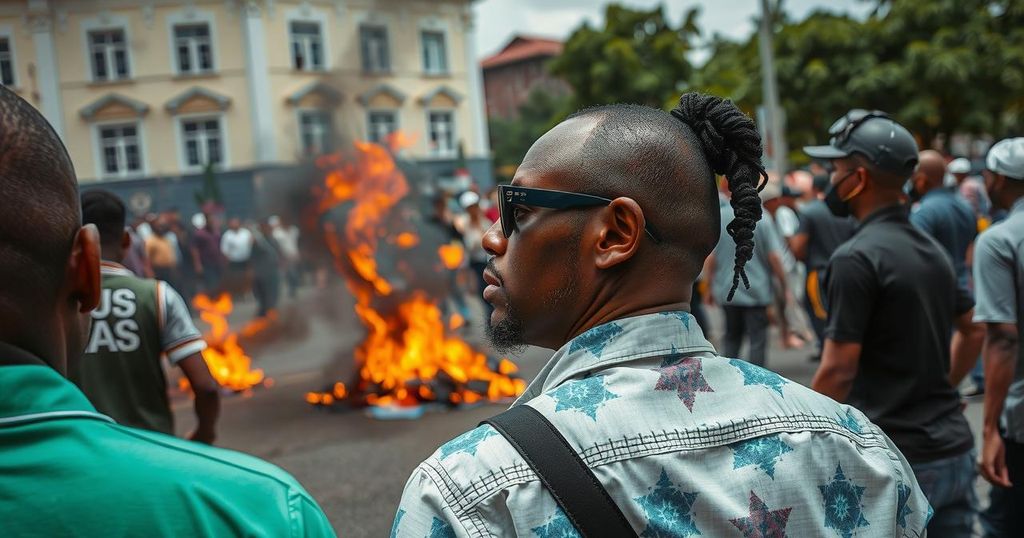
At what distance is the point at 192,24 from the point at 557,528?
2779cm

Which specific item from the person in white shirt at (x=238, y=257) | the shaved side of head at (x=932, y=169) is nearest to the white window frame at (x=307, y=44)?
the person in white shirt at (x=238, y=257)

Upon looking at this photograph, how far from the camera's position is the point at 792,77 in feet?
78.1

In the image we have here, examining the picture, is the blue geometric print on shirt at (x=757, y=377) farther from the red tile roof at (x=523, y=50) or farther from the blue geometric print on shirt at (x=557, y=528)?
the red tile roof at (x=523, y=50)

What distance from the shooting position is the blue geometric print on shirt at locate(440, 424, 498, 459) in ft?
4.00

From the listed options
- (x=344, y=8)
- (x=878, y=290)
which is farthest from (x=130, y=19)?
(x=878, y=290)

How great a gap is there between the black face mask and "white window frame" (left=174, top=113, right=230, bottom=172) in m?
25.4

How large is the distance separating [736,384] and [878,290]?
1.57m

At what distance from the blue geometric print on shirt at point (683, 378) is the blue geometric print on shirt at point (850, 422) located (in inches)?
10.0

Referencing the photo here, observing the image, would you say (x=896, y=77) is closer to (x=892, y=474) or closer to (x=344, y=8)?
(x=344, y=8)

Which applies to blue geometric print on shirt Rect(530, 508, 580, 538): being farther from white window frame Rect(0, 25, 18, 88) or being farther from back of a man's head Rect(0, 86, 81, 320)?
white window frame Rect(0, 25, 18, 88)

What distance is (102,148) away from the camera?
26500 millimetres

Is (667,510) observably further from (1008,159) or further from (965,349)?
(1008,159)

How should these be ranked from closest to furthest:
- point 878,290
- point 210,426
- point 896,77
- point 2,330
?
point 2,330, point 878,290, point 210,426, point 896,77

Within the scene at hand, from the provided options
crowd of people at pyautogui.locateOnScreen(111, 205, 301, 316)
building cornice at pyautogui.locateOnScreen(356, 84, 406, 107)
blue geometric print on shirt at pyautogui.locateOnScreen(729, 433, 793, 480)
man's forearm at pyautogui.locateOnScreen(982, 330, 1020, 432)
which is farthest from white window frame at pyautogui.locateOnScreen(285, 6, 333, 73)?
blue geometric print on shirt at pyautogui.locateOnScreen(729, 433, 793, 480)
